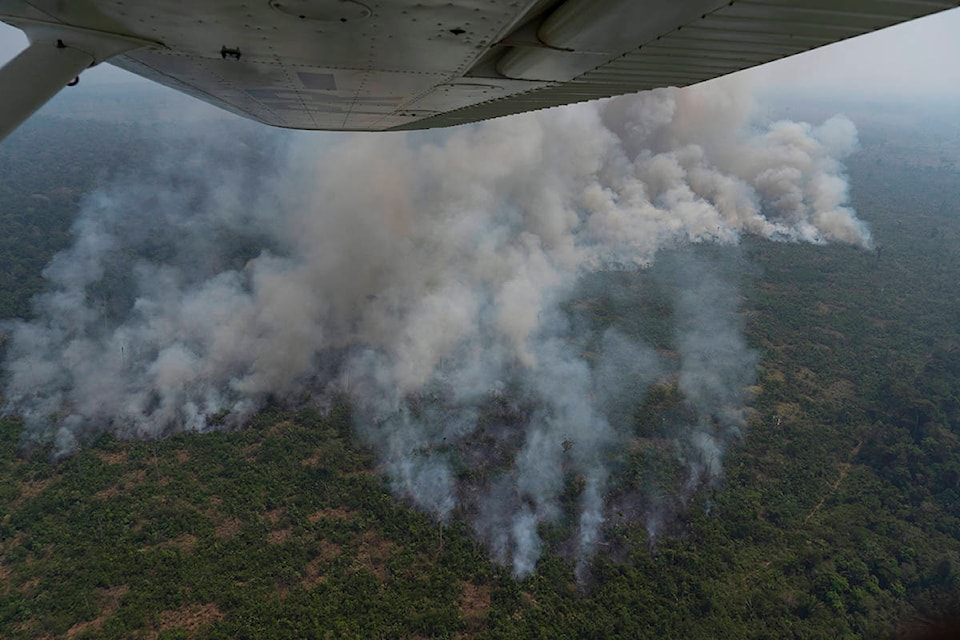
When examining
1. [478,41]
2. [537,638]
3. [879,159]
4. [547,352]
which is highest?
[879,159]

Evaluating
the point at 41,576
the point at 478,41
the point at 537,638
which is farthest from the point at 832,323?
the point at 41,576

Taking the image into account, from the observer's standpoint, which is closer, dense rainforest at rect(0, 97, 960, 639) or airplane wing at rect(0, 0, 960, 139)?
airplane wing at rect(0, 0, 960, 139)

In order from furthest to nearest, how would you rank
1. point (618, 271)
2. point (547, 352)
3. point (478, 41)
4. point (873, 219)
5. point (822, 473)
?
point (873, 219) < point (618, 271) < point (547, 352) < point (822, 473) < point (478, 41)

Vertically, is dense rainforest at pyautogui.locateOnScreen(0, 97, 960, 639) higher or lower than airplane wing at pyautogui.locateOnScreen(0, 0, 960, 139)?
lower

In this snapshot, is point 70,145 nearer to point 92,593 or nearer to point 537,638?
point 92,593
